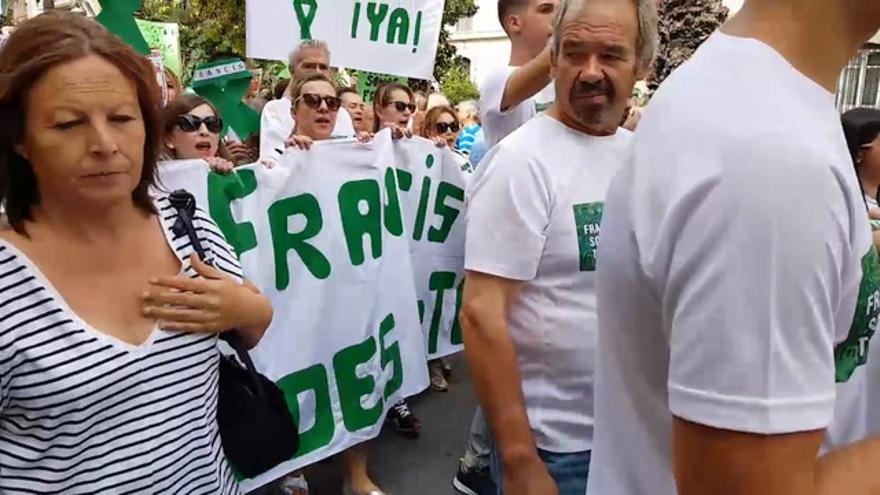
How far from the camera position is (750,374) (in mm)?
676

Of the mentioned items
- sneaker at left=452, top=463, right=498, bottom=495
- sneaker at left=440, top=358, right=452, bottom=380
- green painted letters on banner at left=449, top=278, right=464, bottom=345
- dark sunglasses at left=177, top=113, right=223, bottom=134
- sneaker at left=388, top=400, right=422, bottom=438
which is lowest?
sneaker at left=440, top=358, right=452, bottom=380

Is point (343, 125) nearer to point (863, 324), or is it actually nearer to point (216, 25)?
point (863, 324)

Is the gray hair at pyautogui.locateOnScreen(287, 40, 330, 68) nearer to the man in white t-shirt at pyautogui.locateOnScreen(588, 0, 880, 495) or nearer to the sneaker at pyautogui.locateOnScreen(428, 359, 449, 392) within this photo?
the sneaker at pyautogui.locateOnScreen(428, 359, 449, 392)

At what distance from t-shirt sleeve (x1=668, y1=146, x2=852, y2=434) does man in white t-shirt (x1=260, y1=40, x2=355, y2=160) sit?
331cm

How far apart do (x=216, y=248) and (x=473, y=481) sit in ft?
7.15

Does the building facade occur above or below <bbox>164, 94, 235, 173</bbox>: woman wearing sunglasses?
above

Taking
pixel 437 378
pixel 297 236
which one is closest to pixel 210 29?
pixel 437 378

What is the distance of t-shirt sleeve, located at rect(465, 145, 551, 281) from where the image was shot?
158 cm

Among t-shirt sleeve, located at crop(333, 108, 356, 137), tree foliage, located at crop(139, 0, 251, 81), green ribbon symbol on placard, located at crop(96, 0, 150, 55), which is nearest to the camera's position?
green ribbon symbol on placard, located at crop(96, 0, 150, 55)

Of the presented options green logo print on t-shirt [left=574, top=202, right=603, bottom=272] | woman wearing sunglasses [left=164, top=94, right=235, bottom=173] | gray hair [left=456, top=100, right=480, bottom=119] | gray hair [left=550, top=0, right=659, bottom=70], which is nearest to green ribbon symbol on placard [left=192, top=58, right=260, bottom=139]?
woman wearing sunglasses [left=164, top=94, right=235, bottom=173]

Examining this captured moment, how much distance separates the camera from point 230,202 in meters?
2.69

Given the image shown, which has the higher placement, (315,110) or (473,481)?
(315,110)

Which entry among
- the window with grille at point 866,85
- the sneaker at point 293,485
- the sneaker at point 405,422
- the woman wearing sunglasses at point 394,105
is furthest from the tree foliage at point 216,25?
the sneaker at point 293,485

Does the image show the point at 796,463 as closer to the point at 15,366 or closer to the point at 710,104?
the point at 710,104
